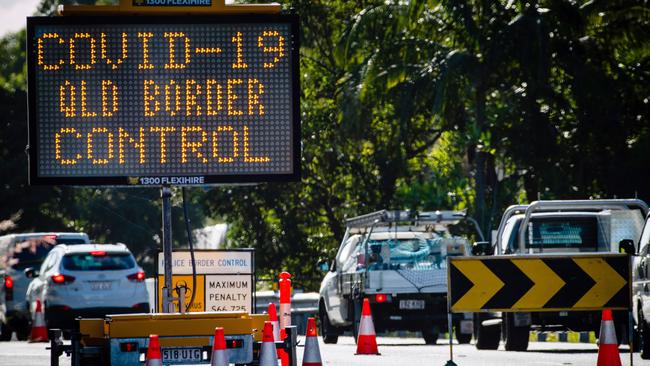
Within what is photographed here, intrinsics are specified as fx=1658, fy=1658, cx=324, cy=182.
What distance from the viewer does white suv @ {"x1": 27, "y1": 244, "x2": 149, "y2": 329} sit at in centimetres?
2845

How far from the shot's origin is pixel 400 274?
25.5m

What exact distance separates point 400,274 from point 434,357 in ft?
14.9

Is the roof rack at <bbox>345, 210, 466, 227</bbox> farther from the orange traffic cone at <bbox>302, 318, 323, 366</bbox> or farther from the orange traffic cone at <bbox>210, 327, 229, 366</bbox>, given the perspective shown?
the orange traffic cone at <bbox>210, 327, 229, 366</bbox>

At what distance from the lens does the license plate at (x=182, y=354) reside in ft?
44.2

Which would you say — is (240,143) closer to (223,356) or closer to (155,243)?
(223,356)

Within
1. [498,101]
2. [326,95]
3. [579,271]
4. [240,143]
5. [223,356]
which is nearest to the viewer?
[223,356]

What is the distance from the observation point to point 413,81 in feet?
124

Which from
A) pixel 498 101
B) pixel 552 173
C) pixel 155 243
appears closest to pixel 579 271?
pixel 552 173

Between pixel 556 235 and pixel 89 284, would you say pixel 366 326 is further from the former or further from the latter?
pixel 89 284

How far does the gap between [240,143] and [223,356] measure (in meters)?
2.73

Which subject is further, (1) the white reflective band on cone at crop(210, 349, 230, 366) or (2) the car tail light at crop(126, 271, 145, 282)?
(2) the car tail light at crop(126, 271, 145, 282)

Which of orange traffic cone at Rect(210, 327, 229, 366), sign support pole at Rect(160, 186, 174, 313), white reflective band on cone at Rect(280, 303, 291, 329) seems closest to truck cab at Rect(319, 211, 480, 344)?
white reflective band on cone at Rect(280, 303, 291, 329)

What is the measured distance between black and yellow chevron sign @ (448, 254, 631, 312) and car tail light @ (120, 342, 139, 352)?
367 centimetres

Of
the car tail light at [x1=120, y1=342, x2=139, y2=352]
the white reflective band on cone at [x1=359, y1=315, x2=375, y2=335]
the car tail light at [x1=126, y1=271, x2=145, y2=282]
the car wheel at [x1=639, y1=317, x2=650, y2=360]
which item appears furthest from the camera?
the car tail light at [x1=126, y1=271, x2=145, y2=282]
